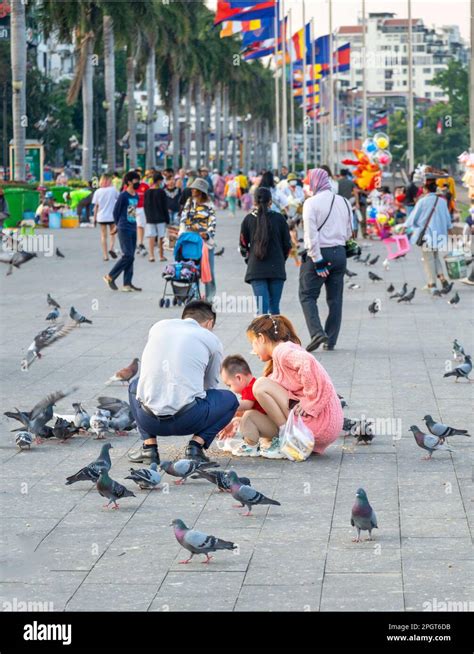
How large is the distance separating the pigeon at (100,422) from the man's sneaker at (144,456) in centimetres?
74

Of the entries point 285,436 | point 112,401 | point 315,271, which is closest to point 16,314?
point 315,271

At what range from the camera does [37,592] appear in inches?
241

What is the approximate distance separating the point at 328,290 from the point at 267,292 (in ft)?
2.15

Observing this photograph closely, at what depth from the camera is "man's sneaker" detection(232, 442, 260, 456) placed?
9.12 metres

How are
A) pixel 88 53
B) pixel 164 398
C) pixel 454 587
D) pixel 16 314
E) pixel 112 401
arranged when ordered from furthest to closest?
pixel 88 53 → pixel 16 314 → pixel 112 401 → pixel 164 398 → pixel 454 587

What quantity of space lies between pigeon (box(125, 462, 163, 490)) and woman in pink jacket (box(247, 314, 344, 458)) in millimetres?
1150

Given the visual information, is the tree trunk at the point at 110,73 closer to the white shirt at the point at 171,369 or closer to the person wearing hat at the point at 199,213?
the person wearing hat at the point at 199,213

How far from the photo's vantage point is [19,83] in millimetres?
39406

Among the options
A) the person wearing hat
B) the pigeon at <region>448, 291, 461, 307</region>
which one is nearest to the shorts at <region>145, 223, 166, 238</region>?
the person wearing hat

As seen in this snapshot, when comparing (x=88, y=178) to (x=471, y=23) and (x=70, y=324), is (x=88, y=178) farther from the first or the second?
(x=70, y=324)

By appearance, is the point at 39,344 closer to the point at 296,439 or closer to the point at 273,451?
the point at 273,451

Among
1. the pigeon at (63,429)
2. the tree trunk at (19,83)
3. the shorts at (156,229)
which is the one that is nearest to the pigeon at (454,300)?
the shorts at (156,229)

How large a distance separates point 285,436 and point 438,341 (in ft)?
19.8

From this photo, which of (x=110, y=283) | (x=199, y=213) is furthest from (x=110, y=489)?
(x=110, y=283)
